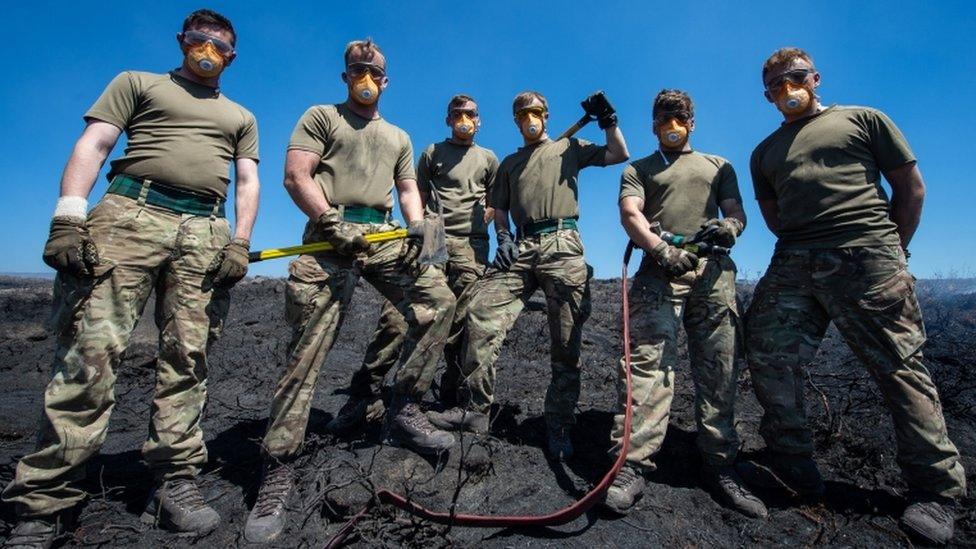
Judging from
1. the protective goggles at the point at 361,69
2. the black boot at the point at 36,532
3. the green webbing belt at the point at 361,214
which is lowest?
the black boot at the point at 36,532

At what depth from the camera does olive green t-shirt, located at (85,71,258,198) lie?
2.94m

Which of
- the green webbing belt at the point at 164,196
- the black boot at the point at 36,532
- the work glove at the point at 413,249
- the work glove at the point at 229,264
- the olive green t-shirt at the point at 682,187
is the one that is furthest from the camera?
the olive green t-shirt at the point at 682,187

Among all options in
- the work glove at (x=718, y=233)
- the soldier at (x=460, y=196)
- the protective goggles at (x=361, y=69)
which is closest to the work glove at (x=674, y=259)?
the work glove at (x=718, y=233)

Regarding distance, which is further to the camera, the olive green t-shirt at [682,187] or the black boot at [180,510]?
the olive green t-shirt at [682,187]

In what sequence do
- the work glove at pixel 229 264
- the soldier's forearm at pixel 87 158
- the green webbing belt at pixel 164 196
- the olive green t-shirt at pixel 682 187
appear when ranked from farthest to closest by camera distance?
1. the olive green t-shirt at pixel 682 187
2. the work glove at pixel 229 264
3. the green webbing belt at pixel 164 196
4. the soldier's forearm at pixel 87 158

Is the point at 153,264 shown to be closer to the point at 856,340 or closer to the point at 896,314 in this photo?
the point at 856,340

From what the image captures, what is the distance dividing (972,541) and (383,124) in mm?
4566

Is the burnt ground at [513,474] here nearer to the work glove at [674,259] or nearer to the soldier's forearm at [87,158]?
the work glove at [674,259]

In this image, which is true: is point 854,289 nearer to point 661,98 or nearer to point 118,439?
point 661,98

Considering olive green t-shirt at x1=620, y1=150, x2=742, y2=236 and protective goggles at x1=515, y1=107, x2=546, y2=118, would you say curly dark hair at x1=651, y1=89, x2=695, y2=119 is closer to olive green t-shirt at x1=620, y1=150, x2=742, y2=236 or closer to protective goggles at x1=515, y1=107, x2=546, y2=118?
olive green t-shirt at x1=620, y1=150, x2=742, y2=236

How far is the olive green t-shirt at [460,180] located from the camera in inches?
187

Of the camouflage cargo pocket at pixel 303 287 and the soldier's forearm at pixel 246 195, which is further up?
the soldier's forearm at pixel 246 195

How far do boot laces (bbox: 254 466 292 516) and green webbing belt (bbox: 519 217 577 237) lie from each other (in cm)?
245

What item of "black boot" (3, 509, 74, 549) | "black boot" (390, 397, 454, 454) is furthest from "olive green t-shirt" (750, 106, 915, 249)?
"black boot" (3, 509, 74, 549)
